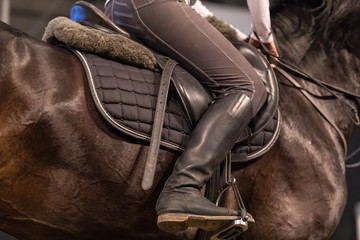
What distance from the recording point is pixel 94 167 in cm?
158

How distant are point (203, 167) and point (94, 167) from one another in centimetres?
36

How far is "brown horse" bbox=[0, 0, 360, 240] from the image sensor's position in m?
1.49

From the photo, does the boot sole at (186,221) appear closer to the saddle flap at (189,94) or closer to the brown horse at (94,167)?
the brown horse at (94,167)

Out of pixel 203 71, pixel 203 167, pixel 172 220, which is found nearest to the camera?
pixel 172 220

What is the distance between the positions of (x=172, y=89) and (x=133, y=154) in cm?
28

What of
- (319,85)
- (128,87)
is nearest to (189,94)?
(128,87)

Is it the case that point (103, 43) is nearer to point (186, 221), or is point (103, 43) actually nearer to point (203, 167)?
point (203, 167)

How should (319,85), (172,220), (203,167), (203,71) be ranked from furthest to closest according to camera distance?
1. (319,85)
2. (203,71)
3. (203,167)
4. (172,220)

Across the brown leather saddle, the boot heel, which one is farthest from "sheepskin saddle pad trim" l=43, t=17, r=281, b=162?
the boot heel

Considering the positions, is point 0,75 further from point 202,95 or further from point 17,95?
point 202,95

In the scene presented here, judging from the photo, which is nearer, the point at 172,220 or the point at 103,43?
the point at 172,220

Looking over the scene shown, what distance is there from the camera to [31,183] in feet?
4.95

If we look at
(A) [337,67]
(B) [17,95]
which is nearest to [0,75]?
(B) [17,95]

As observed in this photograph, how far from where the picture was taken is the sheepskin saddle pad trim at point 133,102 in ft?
5.26
